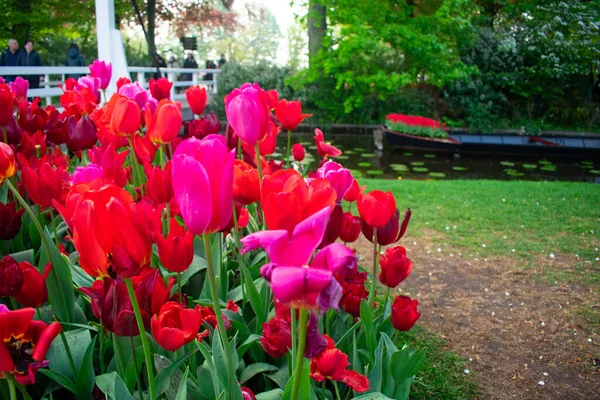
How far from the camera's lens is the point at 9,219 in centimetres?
136

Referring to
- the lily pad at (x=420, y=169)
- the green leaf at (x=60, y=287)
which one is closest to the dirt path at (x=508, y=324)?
the green leaf at (x=60, y=287)

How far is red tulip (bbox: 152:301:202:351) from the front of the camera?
0.93 metres

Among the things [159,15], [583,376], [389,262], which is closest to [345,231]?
[389,262]

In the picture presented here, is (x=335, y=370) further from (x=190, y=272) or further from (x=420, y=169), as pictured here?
(x=420, y=169)

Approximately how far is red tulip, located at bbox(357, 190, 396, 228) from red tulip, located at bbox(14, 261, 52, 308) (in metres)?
0.66

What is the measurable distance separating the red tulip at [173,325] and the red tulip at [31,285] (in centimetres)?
27

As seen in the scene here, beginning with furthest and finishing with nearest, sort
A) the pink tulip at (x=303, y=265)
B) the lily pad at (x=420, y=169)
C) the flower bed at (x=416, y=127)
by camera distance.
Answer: the flower bed at (x=416, y=127)
the lily pad at (x=420, y=169)
the pink tulip at (x=303, y=265)

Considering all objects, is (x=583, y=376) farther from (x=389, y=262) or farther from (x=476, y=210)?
(x=476, y=210)

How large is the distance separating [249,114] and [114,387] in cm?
59

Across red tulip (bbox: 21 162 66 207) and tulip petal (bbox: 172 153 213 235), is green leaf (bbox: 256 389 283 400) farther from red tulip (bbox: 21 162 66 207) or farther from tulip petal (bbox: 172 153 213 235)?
red tulip (bbox: 21 162 66 207)

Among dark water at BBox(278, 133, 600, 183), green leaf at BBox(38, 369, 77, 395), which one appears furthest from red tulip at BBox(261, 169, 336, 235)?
dark water at BBox(278, 133, 600, 183)

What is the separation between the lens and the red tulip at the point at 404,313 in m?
1.51

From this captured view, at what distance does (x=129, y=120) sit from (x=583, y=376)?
8.76 ft

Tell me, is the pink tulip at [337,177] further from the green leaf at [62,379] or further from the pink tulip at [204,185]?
the green leaf at [62,379]
